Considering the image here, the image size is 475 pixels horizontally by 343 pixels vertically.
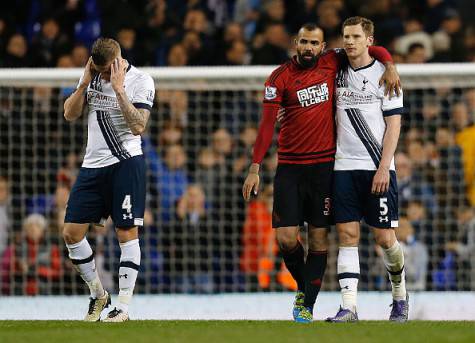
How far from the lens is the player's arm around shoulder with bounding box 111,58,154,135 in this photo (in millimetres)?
9398

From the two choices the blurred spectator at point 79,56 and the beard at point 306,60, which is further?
the blurred spectator at point 79,56

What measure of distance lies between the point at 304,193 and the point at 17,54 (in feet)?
21.5

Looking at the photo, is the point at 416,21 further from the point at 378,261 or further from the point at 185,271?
the point at 185,271

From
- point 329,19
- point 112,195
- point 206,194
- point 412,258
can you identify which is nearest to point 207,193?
point 206,194

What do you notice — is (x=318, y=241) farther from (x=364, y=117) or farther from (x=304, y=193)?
(x=364, y=117)

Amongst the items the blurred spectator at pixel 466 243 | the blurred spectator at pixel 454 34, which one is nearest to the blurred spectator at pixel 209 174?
the blurred spectator at pixel 466 243

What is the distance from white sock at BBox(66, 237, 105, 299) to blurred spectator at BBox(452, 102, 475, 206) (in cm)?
508

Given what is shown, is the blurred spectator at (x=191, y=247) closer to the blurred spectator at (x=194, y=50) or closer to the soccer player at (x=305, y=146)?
the blurred spectator at (x=194, y=50)

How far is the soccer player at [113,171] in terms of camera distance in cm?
970

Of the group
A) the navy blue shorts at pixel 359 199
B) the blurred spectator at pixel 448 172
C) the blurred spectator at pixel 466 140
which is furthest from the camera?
the blurred spectator at pixel 448 172

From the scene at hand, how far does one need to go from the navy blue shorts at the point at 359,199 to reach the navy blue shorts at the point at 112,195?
1.56 meters

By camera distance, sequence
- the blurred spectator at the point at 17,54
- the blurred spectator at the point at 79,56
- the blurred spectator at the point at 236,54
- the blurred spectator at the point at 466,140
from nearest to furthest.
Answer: the blurred spectator at the point at 466,140 < the blurred spectator at the point at 79,56 < the blurred spectator at the point at 17,54 < the blurred spectator at the point at 236,54

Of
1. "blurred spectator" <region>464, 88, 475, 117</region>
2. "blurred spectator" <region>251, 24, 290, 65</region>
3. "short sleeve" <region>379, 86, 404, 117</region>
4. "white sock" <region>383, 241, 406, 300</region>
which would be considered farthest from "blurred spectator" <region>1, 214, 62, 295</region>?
"short sleeve" <region>379, 86, 404, 117</region>

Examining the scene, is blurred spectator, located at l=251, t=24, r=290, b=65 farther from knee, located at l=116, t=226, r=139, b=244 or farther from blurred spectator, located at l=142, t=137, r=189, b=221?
knee, located at l=116, t=226, r=139, b=244
